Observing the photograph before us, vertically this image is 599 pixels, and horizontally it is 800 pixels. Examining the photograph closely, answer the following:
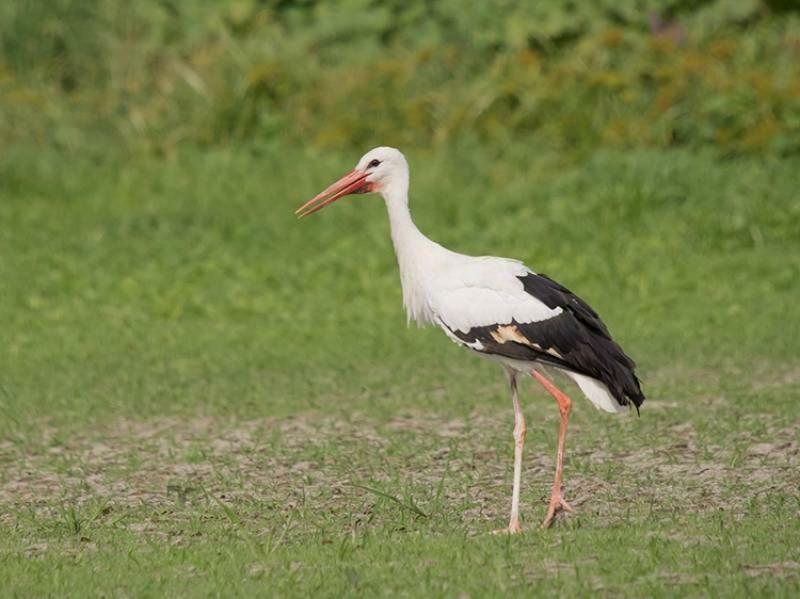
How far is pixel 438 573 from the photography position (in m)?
5.87

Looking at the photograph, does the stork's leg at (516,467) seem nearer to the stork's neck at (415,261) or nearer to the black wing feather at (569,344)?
the black wing feather at (569,344)

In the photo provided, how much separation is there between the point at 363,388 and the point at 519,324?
313cm

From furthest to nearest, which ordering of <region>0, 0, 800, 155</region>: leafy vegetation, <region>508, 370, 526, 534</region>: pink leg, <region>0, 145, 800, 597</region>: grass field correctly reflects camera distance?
<region>0, 0, 800, 155</region>: leafy vegetation < <region>508, 370, 526, 534</region>: pink leg < <region>0, 145, 800, 597</region>: grass field

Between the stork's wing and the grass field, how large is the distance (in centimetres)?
61

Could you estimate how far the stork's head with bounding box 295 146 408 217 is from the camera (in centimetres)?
790

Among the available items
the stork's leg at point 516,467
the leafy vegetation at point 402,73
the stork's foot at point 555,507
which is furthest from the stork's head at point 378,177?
the leafy vegetation at point 402,73

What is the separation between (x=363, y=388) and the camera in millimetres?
10117

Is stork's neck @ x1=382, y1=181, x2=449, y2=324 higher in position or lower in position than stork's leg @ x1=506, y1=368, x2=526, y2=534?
higher

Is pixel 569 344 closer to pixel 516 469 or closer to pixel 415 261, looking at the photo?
pixel 516 469

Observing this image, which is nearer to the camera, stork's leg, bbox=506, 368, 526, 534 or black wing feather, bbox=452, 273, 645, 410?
stork's leg, bbox=506, 368, 526, 534

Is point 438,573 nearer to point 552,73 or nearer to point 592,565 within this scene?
point 592,565

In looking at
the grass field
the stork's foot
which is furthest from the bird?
the grass field

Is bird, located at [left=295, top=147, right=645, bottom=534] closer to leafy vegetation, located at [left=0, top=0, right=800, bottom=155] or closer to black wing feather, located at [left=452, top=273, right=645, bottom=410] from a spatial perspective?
black wing feather, located at [left=452, top=273, right=645, bottom=410]

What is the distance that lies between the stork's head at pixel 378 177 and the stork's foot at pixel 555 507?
176cm
